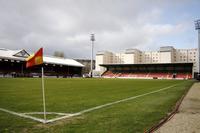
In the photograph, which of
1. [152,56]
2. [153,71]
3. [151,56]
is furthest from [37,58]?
[151,56]

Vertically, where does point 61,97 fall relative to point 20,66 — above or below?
below

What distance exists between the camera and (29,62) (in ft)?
21.6

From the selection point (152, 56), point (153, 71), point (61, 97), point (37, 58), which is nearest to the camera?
point (37, 58)

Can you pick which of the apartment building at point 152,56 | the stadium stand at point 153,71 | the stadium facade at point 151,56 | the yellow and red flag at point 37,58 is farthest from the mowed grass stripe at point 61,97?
the apartment building at point 152,56

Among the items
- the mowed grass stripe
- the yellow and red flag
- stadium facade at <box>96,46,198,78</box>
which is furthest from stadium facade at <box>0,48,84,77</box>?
the yellow and red flag

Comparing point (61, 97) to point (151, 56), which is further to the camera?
point (151, 56)

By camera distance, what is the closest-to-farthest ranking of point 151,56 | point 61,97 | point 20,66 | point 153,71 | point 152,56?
point 61,97 → point 20,66 → point 153,71 → point 152,56 → point 151,56

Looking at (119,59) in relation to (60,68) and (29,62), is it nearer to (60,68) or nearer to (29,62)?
(60,68)

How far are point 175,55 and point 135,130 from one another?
498 ft

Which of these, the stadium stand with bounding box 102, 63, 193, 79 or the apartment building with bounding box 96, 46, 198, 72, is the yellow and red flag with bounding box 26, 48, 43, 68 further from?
the apartment building with bounding box 96, 46, 198, 72

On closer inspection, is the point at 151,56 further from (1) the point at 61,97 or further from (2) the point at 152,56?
(1) the point at 61,97

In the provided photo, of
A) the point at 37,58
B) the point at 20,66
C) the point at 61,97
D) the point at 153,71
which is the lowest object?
the point at 61,97

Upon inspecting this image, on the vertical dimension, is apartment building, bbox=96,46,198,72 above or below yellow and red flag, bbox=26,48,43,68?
above

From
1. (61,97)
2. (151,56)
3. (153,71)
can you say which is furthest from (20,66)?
(151,56)
